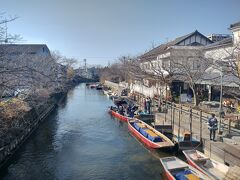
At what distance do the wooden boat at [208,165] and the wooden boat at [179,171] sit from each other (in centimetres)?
41

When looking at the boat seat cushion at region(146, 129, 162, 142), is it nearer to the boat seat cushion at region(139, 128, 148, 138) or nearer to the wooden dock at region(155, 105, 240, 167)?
the boat seat cushion at region(139, 128, 148, 138)

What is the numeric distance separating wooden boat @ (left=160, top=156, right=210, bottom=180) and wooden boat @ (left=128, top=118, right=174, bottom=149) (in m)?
3.27

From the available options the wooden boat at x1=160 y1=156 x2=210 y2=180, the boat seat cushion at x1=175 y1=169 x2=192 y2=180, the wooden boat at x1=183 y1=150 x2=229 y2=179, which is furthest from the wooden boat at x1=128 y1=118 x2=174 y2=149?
the boat seat cushion at x1=175 y1=169 x2=192 y2=180

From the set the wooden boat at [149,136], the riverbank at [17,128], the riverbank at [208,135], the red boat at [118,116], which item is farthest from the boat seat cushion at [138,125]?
the riverbank at [17,128]

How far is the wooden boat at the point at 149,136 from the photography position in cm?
1997

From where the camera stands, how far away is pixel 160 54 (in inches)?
1676

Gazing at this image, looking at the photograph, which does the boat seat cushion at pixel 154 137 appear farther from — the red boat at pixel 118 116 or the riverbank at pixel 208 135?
the red boat at pixel 118 116

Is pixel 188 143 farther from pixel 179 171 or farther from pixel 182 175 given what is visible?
pixel 182 175

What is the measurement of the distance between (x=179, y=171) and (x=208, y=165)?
1.75 metres

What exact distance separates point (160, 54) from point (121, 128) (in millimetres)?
17339

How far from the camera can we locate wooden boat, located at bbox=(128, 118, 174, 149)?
19967 millimetres

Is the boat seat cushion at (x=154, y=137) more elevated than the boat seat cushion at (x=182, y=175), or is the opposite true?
the boat seat cushion at (x=154, y=137)

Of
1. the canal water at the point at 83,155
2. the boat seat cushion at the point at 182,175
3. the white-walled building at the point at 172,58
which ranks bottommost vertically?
the canal water at the point at 83,155

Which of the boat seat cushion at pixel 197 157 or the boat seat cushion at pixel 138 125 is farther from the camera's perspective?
the boat seat cushion at pixel 138 125
